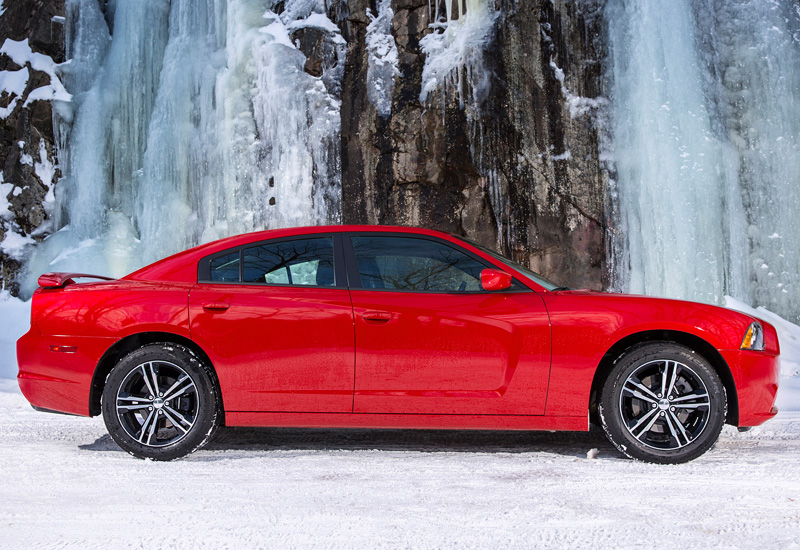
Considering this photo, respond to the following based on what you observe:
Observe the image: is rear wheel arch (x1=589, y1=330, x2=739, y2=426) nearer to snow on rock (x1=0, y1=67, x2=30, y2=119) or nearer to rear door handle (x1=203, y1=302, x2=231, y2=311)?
rear door handle (x1=203, y1=302, x2=231, y2=311)

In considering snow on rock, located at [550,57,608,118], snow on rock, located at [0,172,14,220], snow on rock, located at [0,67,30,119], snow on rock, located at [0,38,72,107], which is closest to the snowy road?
snow on rock, located at [550,57,608,118]

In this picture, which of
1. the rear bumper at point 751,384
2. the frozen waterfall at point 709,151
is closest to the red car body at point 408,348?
the rear bumper at point 751,384

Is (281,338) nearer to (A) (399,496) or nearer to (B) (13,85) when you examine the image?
(A) (399,496)

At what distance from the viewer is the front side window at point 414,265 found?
3.53 metres

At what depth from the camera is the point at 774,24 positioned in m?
11.6

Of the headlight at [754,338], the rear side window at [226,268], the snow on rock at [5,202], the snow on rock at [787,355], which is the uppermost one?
the snow on rock at [5,202]

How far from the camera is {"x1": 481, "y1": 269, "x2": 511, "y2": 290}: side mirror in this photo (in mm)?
3357

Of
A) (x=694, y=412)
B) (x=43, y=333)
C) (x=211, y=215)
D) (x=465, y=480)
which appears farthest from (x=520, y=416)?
(x=211, y=215)


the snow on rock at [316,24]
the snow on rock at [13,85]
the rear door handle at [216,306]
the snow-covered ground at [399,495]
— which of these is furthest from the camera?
the snow on rock at [13,85]

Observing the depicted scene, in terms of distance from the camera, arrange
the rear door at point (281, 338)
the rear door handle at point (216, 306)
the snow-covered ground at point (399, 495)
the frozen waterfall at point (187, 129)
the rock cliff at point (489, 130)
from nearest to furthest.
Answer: the snow-covered ground at point (399, 495), the rear door at point (281, 338), the rear door handle at point (216, 306), the rock cliff at point (489, 130), the frozen waterfall at point (187, 129)

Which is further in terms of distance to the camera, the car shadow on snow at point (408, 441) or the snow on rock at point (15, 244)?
the snow on rock at point (15, 244)

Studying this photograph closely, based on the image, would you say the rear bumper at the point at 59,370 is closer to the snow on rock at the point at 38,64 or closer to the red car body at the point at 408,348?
the red car body at the point at 408,348

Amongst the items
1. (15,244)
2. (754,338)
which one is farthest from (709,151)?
(15,244)

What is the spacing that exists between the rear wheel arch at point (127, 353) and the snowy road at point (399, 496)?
1.12 feet
